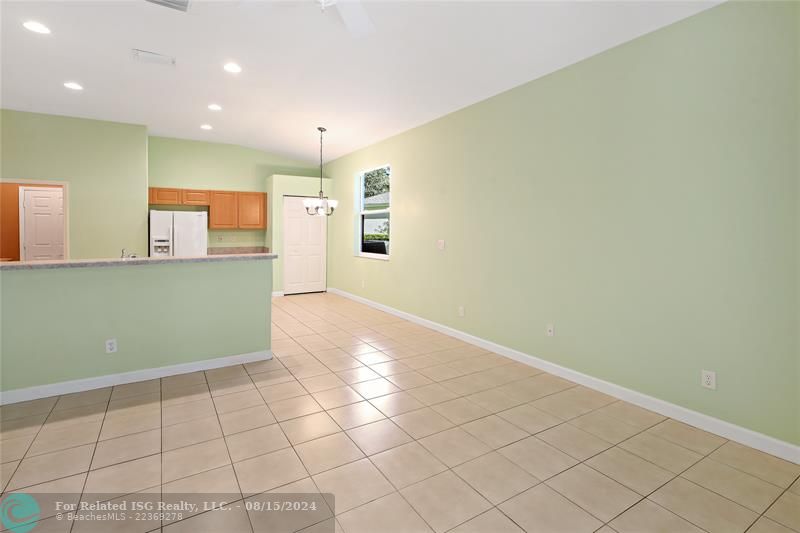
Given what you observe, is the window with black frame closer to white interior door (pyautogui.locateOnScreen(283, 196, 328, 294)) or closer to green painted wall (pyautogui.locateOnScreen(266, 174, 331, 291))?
white interior door (pyautogui.locateOnScreen(283, 196, 328, 294))

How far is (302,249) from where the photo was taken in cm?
774

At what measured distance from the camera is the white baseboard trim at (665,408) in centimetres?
232

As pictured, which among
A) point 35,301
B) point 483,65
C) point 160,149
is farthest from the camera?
point 160,149

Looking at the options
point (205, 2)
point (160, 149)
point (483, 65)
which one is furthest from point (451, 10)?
point (160, 149)

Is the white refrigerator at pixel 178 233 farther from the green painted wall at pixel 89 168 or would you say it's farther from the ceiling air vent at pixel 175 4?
the ceiling air vent at pixel 175 4

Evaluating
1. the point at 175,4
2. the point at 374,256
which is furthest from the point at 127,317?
the point at 374,256

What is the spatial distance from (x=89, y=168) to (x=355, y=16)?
5.15 metres

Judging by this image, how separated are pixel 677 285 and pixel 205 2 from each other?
12.9ft

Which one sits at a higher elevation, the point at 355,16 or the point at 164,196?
the point at 355,16

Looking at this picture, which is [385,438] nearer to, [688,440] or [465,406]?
[465,406]

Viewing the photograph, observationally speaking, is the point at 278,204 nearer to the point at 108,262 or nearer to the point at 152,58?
the point at 152,58

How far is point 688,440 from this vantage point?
248 centimetres

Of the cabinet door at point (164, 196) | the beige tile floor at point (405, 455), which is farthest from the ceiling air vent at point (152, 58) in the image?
the cabinet door at point (164, 196)

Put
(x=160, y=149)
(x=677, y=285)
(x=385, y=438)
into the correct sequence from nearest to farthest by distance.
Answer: (x=385, y=438) < (x=677, y=285) < (x=160, y=149)
